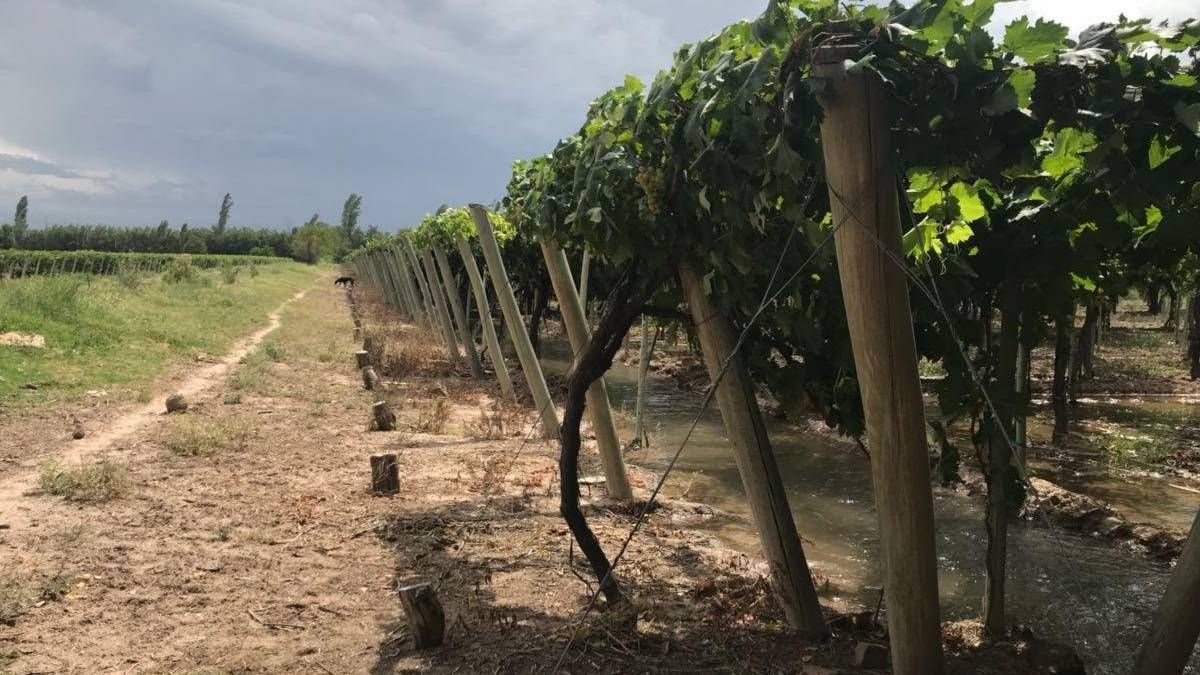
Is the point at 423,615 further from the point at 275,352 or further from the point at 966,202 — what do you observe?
the point at 275,352

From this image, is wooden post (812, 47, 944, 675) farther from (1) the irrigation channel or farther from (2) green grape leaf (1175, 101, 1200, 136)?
(1) the irrigation channel

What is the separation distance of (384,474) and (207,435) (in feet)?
9.84

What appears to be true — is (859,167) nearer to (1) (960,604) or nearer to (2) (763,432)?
(2) (763,432)

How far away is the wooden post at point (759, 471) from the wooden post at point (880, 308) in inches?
49.4

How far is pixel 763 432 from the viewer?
13.0 feet

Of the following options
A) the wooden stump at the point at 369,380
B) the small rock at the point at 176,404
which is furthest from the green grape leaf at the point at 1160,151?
the wooden stump at the point at 369,380

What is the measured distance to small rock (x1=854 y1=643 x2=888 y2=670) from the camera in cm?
339

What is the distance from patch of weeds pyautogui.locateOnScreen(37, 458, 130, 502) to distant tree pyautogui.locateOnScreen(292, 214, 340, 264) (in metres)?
97.3

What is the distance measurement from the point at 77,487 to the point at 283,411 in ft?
14.2

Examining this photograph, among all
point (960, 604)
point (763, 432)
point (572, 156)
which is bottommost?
point (960, 604)

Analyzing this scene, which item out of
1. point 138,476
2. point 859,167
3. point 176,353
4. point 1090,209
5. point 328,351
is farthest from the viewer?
point 328,351

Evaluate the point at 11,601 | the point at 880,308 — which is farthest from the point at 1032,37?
the point at 11,601

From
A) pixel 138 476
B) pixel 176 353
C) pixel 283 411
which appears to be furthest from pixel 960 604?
pixel 176 353

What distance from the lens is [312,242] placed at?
3959 inches
